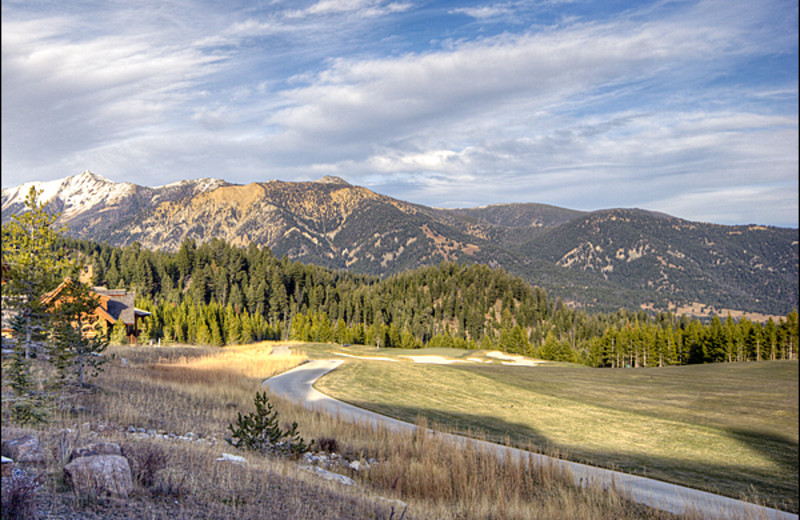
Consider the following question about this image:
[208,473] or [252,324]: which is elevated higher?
[208,473]

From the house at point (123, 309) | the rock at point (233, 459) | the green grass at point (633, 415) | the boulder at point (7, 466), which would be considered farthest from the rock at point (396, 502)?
the house at point (123, 309)

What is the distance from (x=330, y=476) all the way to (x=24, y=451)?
17.4ft

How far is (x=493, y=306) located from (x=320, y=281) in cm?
4867

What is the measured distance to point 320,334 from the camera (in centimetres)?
8969

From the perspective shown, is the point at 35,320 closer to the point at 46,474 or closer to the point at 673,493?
the point at 46,474

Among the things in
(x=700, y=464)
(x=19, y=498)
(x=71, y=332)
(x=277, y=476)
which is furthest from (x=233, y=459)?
(x=700, y=464)

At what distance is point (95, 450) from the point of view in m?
7.40

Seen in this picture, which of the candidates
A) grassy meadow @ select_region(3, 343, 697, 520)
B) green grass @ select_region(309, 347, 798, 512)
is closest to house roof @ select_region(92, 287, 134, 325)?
green grass @ select_region(309, 347, 798, 512)

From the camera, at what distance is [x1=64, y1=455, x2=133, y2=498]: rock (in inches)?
247

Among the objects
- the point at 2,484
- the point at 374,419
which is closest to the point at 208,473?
the point at 2,484

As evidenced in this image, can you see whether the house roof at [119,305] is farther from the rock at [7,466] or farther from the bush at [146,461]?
the rock at [7,466]

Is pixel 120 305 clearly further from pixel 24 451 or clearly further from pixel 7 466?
pixel 7 466

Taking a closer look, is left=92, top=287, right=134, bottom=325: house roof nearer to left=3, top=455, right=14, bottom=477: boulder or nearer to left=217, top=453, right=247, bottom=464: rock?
left=217, top=453, right=247, bottom=464: rock

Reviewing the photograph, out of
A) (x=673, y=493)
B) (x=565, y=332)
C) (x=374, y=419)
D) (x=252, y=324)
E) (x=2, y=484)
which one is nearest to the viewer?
(x=2, y=484)
